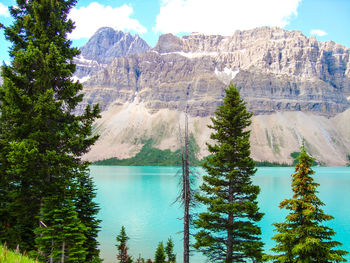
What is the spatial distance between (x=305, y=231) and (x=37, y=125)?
14.4m

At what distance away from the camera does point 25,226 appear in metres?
15.0

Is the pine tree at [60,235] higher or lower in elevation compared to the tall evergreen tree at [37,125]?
lower

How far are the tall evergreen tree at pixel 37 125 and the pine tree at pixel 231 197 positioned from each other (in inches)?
328

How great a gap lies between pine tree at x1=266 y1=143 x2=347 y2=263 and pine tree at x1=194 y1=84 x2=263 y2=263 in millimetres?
4423

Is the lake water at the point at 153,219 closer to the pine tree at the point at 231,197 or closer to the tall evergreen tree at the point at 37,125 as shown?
the pine tree at the point at 231,197

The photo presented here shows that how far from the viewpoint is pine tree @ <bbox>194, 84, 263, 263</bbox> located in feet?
55.3

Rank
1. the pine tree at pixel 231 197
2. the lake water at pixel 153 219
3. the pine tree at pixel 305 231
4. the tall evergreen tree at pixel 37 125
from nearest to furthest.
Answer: the pine tree at pixel 305 231 < the tall evergreen tree at pixel 37 125 < the pine tree at pixel 231 197 < the lake water at pixel 153 219

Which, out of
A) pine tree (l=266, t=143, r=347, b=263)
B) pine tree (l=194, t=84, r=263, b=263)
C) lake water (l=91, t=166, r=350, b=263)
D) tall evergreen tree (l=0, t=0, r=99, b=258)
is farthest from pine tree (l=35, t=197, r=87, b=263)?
lake water (l=91, t=166, r=350, b=263)

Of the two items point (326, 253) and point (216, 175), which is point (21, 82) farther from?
point (326, 253)

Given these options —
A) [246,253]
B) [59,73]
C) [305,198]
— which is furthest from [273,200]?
[59,73]

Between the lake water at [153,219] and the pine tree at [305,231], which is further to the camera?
the lake water at [153,219]

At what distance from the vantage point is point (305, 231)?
38.5 feet

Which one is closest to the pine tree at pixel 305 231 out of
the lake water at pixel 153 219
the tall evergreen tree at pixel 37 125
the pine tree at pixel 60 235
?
the pine tree at pixel 60 235

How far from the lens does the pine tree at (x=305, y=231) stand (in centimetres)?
1132
